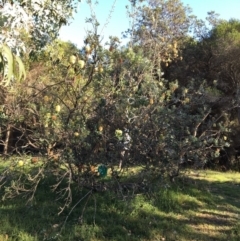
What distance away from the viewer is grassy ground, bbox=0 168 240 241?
4.70m

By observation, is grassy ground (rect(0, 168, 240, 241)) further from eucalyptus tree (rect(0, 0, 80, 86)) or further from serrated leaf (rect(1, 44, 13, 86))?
serrated leaf (rect(1, 44, 13, 86))

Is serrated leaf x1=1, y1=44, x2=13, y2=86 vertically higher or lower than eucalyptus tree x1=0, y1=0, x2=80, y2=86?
lower

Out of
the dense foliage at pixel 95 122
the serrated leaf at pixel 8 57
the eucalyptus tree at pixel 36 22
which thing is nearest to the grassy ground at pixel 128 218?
the dense foliage at pixel 95 122

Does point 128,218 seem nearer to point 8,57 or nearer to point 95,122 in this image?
point 95,122

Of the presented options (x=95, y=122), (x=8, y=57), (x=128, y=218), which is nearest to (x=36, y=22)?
(x=95, y=122)

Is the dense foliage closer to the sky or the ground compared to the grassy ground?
closer to the sky

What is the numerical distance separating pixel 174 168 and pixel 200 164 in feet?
1.84

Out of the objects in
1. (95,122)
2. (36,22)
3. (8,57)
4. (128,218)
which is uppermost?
(36,22)

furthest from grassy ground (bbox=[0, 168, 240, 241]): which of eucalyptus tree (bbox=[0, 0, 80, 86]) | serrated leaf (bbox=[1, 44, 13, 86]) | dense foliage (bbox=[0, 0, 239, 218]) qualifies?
serrated leaf (bbox=[1, 44, 13, 86])

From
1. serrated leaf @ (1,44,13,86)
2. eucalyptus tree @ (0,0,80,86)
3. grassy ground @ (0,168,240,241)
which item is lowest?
grassy ground @ (0,168,240,241)

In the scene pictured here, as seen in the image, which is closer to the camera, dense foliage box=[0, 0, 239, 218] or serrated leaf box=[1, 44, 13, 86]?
serrated leaf box=[1, 44, 13, 86]

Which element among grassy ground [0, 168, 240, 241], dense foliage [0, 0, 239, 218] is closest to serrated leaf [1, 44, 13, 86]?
dense foliage [0, 0, 239, 218]

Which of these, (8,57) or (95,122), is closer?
(8,57)

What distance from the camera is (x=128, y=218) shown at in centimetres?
520
